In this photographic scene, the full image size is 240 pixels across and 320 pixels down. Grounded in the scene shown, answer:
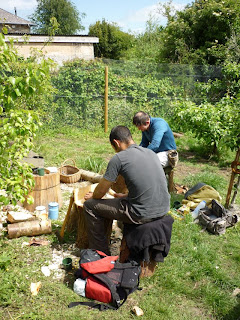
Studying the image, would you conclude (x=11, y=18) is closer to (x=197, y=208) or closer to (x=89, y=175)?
(x=89, y=175)

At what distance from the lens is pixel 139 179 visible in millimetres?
3240

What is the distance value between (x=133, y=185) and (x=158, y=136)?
196 centimetres

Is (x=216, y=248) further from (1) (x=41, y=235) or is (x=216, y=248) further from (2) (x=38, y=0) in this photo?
(2) (x=38, y=0)

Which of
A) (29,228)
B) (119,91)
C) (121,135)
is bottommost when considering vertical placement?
(29,228)

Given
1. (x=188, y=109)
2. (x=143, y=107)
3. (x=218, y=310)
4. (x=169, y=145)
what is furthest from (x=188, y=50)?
(x=218, y=310)

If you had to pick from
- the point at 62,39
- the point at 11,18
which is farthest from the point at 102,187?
the point at 11,18

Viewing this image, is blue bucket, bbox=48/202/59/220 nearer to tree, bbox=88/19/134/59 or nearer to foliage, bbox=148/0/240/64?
foliage, bbox=148/0/240/64

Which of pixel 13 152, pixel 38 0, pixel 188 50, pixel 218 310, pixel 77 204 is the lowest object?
pixel 218 310

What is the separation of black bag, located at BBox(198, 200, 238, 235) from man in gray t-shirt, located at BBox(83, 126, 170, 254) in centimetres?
131

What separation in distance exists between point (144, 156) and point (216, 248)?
175 cm

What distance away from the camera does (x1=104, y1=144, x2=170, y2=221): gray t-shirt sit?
325cm

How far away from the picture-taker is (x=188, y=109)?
24.9 feet

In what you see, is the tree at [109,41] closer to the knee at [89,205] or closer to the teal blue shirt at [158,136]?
the teal blue shirt at [158,136]

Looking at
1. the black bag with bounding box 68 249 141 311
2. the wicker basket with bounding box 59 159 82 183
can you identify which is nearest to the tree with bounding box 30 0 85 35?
the wicker basket with bounding box 59 159 82 183
